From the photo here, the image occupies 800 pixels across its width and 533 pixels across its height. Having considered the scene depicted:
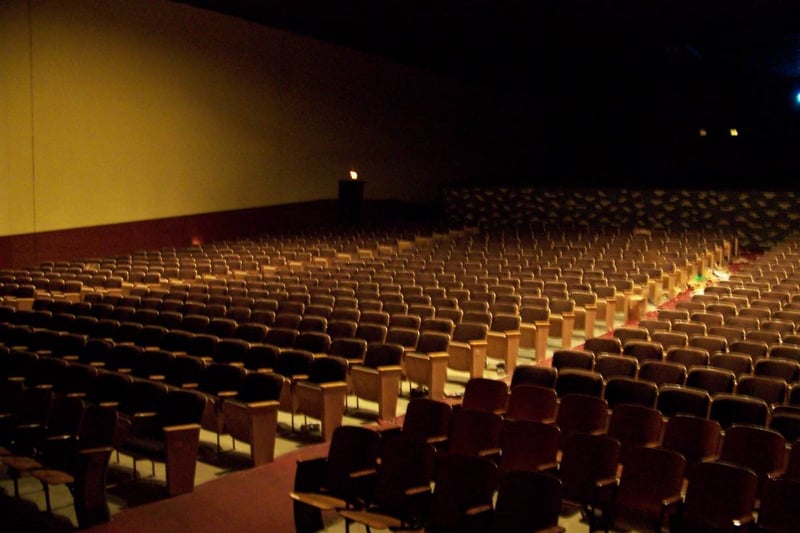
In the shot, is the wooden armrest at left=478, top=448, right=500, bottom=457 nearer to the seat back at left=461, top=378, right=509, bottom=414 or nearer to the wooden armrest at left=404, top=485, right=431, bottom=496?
the wooden armrest at left=404, top=485, right=431, bottom=496

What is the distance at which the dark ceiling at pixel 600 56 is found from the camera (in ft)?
50.8

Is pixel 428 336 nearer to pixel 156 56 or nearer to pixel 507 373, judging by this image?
pixel 507 373

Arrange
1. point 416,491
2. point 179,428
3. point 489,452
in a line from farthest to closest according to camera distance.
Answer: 1. point 179,428
2. point 489,452
3. point 416,491

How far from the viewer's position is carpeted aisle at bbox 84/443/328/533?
16.0 feet

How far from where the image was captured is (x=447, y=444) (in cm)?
526

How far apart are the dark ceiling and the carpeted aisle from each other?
37.5 ft

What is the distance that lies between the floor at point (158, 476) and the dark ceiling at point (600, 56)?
10441mm

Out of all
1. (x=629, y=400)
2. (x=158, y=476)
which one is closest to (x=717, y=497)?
(x=629, y=400)

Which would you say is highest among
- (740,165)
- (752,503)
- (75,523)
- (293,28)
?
(293,28)

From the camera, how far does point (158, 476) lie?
580 cm

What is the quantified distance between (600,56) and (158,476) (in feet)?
59.5

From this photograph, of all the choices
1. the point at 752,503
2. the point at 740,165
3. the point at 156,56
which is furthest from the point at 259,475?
the point at 740,165

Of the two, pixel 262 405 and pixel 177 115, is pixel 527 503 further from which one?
pixel 177 115

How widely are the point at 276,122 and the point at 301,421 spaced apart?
A: 13.6m
